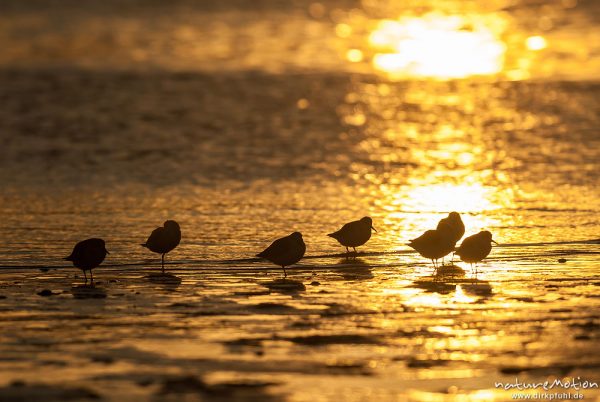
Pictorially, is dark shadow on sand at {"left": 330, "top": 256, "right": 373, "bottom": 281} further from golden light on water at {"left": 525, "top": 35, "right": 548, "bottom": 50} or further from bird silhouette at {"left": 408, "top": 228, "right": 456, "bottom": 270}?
golden light on water at {"left": 525, "top": 35, "right": 548, "bottom": 50}

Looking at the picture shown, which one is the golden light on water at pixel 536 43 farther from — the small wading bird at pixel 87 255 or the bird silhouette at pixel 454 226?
the small wading bird at pixel 87 255

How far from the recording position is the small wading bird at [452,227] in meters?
14.8

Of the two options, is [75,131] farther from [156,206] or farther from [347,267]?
[347,267]

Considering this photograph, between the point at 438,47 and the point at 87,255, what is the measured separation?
39.8 metres

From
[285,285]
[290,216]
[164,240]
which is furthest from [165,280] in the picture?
[290,216]

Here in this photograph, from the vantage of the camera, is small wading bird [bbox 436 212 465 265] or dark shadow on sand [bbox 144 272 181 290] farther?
small wading bird [bbox 436 212 465 265]

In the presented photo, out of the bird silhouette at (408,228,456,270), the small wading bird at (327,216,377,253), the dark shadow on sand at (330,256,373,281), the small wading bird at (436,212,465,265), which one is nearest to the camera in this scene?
the dark shadow on sand at (330,256,373,281)

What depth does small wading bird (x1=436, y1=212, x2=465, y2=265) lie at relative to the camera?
14.8 meters

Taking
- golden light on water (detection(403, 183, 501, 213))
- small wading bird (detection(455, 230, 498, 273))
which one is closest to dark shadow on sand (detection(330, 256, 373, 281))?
small wading bird (detection(455, 230, 498, 273))

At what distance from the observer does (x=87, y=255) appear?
14.0 metres

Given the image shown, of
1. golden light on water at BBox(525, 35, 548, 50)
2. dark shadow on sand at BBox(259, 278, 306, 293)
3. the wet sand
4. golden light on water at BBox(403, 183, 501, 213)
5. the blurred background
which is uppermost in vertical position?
golden light on water at BBox(525, 35, 548, 50)

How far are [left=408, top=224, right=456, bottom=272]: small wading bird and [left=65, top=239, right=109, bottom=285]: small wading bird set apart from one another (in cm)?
406

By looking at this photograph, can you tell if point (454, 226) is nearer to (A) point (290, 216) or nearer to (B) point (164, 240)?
(B) point (164, 240)

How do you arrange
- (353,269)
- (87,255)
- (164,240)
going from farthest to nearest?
(164,240) → (353,269) → (87,255)
